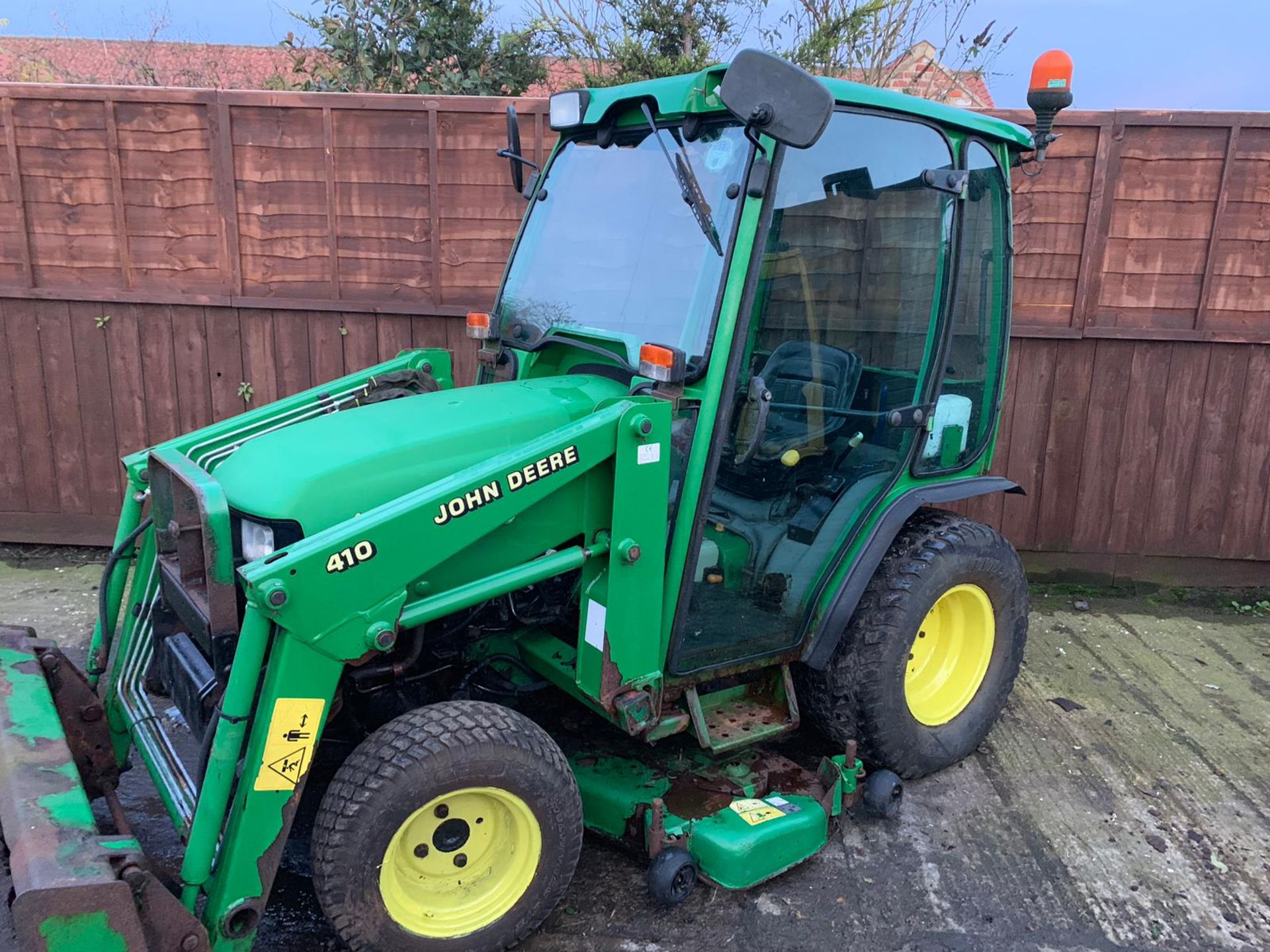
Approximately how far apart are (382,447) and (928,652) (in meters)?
2.25

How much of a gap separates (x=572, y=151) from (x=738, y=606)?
66.3 inches

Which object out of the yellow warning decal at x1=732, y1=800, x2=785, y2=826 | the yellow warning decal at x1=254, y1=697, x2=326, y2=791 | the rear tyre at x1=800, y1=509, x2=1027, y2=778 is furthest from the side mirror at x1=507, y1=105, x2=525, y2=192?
the yellow warning decal at x1=732, y1=800, x2=785, y2=826

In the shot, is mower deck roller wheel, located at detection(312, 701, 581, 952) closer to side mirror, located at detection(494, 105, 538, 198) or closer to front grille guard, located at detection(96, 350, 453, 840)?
front grille guard, located at detection(96, 350, 453, 840)

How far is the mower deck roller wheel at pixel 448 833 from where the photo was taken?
2232 millimetres

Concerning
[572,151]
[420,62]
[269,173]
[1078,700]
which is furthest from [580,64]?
[1078,700]

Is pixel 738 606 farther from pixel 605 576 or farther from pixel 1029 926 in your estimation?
pixel 1029 926

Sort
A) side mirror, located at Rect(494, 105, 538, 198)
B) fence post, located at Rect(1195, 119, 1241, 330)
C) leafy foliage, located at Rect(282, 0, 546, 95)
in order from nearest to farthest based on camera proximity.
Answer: side mirror, located at Rect(494, 105, 538, 198), fence post, located at Rect(1195, 119, 1241, 330), leafy foliage, located at Rect(282, 0, 546, 95)

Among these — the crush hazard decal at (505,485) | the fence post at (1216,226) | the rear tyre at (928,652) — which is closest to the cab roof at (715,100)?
the crush hazard decal at (505,485)

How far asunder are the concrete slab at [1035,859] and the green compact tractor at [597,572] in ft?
0.49

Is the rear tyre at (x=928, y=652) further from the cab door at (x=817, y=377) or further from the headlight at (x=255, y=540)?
the headlight at (x=255, y=540)

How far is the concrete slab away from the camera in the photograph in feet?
8.92

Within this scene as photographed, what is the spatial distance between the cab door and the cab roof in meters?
0.05

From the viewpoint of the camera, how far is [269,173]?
5199mm

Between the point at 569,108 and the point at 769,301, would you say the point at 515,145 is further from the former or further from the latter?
the point at 769,301
